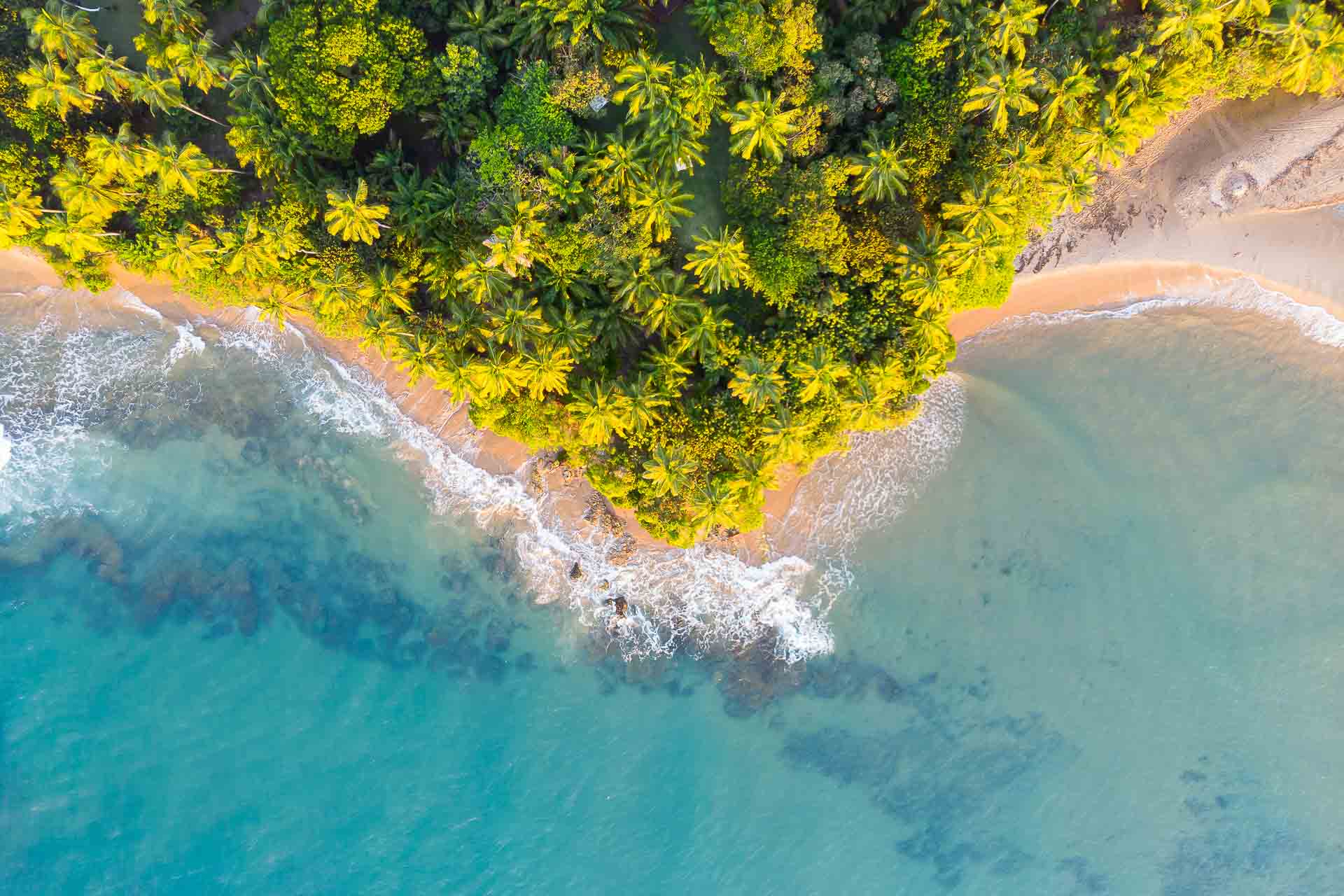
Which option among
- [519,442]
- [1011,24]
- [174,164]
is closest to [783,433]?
[519,442]

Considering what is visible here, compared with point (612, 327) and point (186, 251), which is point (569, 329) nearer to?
point (612, 327)

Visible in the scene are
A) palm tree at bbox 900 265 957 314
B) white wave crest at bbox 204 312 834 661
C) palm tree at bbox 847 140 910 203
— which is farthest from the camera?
white wave crest at bbox 204 312 834 661

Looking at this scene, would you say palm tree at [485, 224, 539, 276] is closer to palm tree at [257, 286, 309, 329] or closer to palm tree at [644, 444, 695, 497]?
palm tree at [644, 444, 695, 497]

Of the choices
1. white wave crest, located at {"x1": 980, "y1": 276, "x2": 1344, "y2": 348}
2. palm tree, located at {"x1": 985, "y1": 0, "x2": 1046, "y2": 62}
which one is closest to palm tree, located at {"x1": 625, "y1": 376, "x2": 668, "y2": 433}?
white wave crest, located at {"x1": 980, "y1": 276, "x2": 1344, "y2": 348}

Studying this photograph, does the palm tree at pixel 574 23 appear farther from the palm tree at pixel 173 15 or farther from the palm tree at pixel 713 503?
the palm tree at pixel 713 503

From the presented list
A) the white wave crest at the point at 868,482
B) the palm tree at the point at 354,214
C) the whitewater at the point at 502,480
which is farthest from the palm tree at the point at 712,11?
the whitewater at the point at 502,480

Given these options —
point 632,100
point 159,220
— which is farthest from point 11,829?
point 632,100
